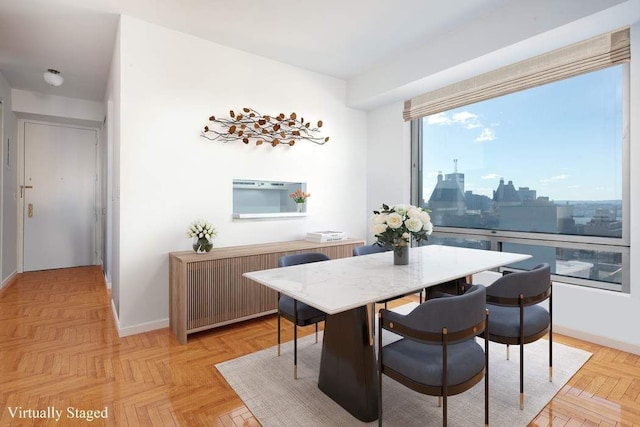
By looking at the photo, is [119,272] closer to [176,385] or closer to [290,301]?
[176,385]

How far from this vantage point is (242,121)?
12.1 ft

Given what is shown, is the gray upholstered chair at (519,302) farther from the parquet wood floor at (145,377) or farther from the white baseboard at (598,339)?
the white baseboard at (598,339)

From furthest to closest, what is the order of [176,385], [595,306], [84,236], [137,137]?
[84,236] → [137,137] → [595,306] → [176,385]

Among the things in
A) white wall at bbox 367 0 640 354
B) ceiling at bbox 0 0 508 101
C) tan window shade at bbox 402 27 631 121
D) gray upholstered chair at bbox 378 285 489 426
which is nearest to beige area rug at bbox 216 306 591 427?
white wall at bbox 367 0 640 354

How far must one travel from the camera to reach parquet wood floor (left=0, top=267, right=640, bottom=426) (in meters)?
1.90

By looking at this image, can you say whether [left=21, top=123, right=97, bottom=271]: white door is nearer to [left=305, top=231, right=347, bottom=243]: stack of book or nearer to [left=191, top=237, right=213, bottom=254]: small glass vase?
[left=191, top=237, right=213, bottom=254]: small glass vase

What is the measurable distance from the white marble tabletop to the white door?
5452 millimetres

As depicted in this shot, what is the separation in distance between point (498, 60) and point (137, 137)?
355cm

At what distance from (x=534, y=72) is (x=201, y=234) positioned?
355cm

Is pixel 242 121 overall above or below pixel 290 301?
above

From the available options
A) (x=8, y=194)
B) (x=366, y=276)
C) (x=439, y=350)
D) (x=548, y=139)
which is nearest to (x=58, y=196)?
(x=8, y=194)

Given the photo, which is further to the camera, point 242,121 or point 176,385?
point 242,121

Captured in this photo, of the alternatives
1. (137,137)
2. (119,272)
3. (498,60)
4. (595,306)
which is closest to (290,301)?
(119,272)

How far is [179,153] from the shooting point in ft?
10.9
